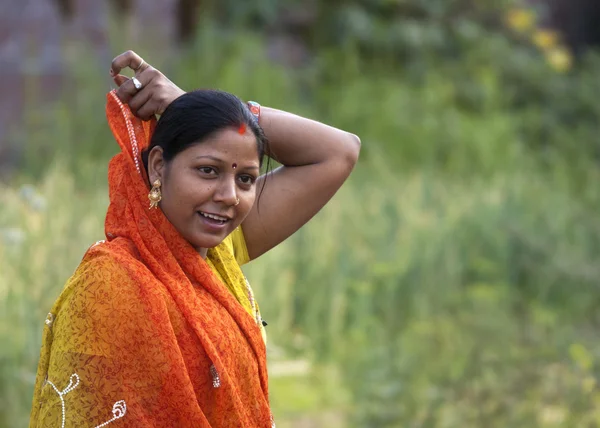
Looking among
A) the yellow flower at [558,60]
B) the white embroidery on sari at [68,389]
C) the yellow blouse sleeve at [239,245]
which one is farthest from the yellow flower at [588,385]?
the yellow flower at [558,60]

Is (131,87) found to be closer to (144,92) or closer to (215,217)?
(144,92)

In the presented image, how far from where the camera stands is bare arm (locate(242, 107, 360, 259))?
102 inches

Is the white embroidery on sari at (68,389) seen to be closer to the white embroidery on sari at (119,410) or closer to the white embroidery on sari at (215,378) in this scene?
the white embroidery on sari at (119,410)

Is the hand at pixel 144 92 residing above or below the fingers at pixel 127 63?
below

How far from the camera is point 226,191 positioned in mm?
2201

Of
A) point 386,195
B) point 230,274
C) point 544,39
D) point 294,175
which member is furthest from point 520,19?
point 230,274

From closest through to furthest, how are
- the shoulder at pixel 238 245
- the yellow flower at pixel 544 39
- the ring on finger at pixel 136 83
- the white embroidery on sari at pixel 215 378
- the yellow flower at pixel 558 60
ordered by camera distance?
1. the white embroidery on sari at pixel 215 378
2. the ring on finger at pixel 136 83
3. the shoulder at pixel 238 245
4. the yellow flower at pixel 558 60
5. the yellow flower at pixel 544 39

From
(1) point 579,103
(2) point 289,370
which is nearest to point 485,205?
(2) point 289,370

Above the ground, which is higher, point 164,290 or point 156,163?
point 156,163

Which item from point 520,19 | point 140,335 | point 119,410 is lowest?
point 119,410

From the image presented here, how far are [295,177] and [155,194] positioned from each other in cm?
52

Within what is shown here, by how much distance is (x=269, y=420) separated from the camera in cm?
235

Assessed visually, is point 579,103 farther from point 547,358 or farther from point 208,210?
point 208,210

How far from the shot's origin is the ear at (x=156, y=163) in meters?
2.24
